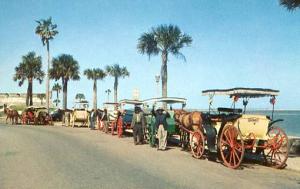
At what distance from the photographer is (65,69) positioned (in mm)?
67375

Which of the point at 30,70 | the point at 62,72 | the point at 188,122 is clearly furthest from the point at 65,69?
the point at 188,122

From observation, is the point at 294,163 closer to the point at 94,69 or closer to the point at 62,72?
the point at 62,72

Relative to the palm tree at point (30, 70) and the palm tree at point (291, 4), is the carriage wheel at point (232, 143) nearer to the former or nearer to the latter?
the palm tree at point (291, 4)

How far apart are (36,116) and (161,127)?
93.5 ft

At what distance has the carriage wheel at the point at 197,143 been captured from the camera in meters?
15.5

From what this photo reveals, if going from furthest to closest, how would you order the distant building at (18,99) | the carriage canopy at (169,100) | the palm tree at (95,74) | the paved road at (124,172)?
the distant building at (18,99) → the palm tree at (95,74) → the carriage canopy at (169,100) → the paved road at (124,172)

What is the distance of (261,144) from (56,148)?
8.29 meters

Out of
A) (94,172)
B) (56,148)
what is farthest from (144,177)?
(56,148)

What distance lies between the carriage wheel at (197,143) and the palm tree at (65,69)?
51.8 metres

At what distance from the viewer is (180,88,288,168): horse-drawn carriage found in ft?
44.6

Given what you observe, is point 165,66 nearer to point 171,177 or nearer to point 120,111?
point 120,111

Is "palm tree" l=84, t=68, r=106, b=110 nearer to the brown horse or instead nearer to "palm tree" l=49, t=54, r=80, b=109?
"palm tree" l=49, t=54, r=80, b=109

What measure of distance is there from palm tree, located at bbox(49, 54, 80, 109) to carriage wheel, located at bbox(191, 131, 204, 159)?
51.8m

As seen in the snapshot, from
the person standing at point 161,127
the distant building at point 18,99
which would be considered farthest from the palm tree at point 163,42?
the distant building at point 18,99
